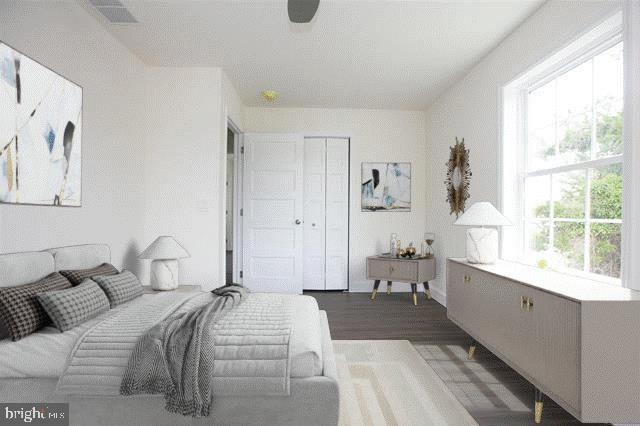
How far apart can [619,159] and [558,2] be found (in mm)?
1240

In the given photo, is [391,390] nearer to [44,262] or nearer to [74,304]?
[74,304]

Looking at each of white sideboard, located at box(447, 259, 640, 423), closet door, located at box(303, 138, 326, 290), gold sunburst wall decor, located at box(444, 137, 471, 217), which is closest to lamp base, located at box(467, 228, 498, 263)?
white sideboard, located at box(447, 259, 640, 423)

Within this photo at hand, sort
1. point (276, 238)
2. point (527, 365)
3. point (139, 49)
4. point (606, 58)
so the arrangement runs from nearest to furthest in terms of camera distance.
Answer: point (527, 365)
point (606, 58)
point (139, 49)
point (276, 238)

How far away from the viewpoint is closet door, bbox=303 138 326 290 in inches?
247

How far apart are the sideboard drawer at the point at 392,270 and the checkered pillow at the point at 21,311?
13.4ft

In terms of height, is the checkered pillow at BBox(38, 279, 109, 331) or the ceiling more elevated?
the ceiling

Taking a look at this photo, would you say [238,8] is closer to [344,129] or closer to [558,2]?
[558,2]

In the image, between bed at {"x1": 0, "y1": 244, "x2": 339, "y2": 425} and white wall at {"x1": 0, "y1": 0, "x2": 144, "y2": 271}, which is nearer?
bed at {"x1": 0, "y1": 244, "x2": 339, "y2": 425}

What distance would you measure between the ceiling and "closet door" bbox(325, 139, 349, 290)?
1214 millimetres

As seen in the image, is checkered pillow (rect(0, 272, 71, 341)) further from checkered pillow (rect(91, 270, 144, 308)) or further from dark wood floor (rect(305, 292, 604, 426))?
dark wood floor (rect(305, 292, 604, 426))

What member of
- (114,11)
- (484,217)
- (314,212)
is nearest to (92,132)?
(114,11)

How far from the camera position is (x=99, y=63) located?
3.53 metres

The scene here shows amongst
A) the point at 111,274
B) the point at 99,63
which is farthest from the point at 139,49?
the point at 111,274

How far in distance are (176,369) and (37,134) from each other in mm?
1866
